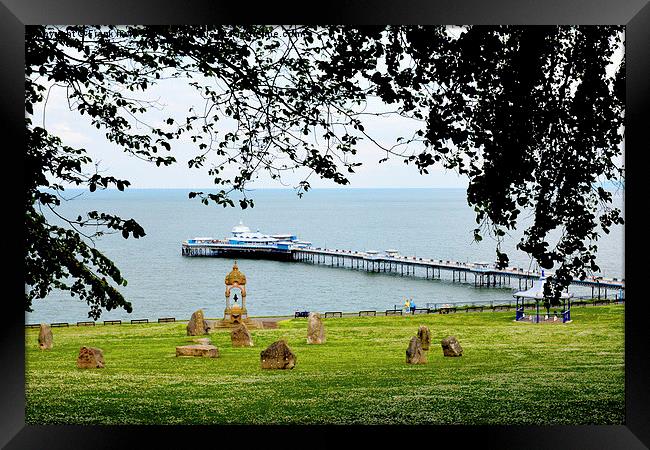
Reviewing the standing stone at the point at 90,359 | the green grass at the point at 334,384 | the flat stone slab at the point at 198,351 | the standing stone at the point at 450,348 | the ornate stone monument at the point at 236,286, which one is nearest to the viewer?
the green grass at the point at 334,384

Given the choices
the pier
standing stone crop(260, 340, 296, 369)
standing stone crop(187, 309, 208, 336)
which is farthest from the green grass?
the pier

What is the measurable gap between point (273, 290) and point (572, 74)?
20599 mm

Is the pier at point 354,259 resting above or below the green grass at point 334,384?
above

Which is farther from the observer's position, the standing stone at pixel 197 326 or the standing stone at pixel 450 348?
the standing stone at pixel 197 326

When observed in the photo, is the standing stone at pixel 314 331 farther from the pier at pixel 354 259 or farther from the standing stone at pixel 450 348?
the pier at pixel 354 259

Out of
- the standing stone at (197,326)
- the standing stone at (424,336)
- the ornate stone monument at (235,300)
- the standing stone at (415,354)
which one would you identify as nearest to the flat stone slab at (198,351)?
the standing stone at (415,354)

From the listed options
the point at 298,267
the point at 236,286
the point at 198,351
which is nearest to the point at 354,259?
the point at 298,267

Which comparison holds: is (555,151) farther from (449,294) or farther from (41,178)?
(449,294)

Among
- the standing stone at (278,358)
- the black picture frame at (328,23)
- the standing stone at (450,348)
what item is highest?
the black picture frame at (328,23)

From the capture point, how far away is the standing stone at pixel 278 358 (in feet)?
23.7

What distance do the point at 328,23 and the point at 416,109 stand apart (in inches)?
51.1

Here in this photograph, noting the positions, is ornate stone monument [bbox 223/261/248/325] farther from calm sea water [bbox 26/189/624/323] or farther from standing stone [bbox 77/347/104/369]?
calm sea water [bbox 26/189/624/323]

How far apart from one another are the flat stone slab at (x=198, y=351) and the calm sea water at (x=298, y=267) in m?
8.79

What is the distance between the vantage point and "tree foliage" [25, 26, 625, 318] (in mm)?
3951
